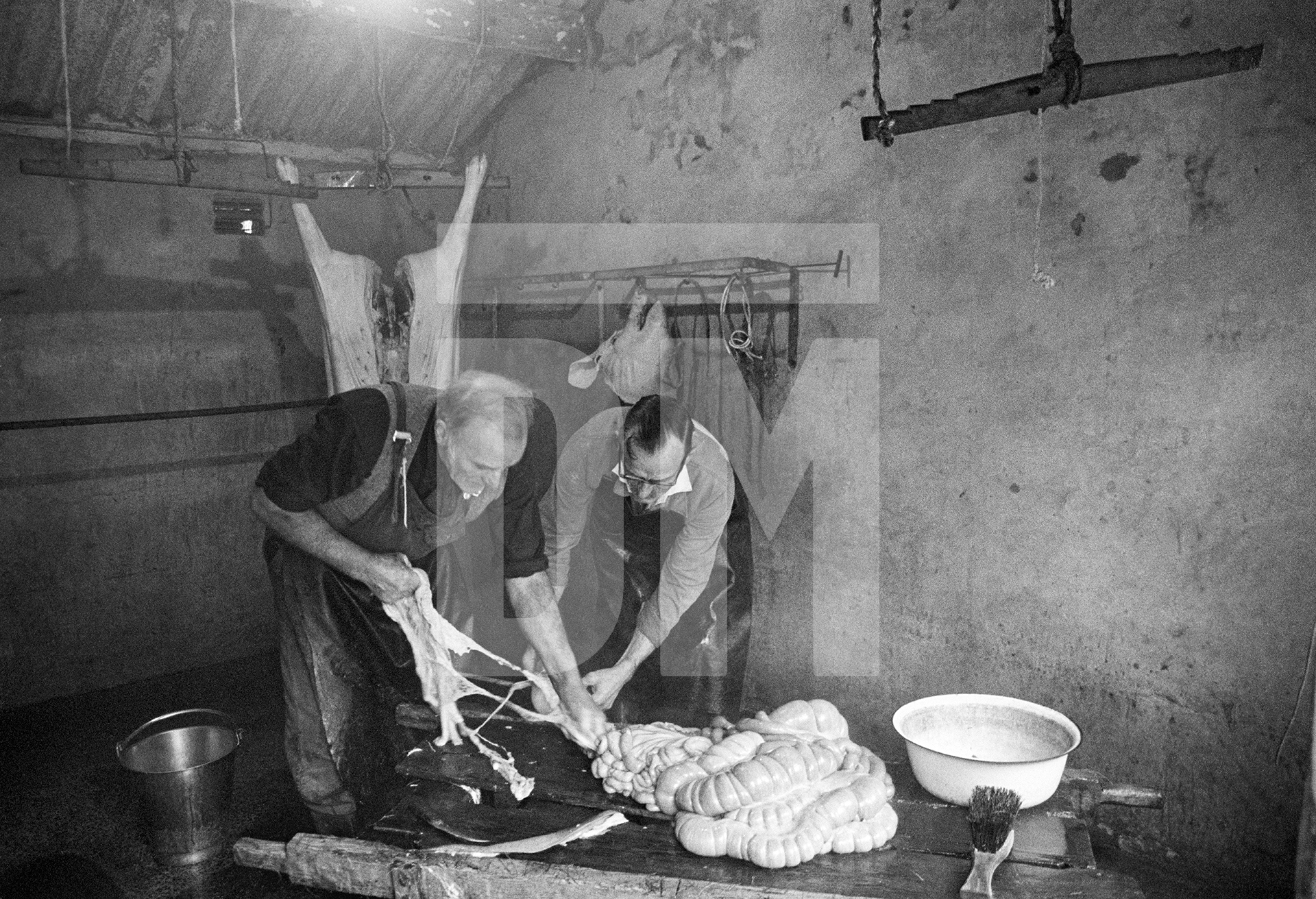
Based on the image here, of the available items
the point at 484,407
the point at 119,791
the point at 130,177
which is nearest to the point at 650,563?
the point at 484,407

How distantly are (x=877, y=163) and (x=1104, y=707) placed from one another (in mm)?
2392

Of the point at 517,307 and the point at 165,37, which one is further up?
the point at 165,37

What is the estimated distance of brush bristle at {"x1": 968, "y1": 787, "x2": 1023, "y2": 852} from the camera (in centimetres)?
216

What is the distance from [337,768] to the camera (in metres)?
3.53

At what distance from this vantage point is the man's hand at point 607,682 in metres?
3.35

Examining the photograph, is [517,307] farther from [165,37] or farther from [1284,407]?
[1284,407]

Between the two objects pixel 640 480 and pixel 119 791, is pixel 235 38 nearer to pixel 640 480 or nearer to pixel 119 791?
pixel 640 480

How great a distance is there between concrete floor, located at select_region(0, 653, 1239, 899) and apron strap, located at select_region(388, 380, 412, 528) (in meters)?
1.54

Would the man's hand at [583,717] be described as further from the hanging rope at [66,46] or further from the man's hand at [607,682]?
the hanging rope at [66,46]

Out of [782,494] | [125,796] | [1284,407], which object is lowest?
[125,796]

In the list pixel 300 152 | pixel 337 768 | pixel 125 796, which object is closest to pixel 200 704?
pixel 125 796

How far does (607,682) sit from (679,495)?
77 centimetres

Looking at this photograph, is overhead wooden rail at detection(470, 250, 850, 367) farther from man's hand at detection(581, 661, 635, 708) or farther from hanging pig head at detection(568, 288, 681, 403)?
man's hand at detection(581, 661, 635, 708)

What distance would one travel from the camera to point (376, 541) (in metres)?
3.43
